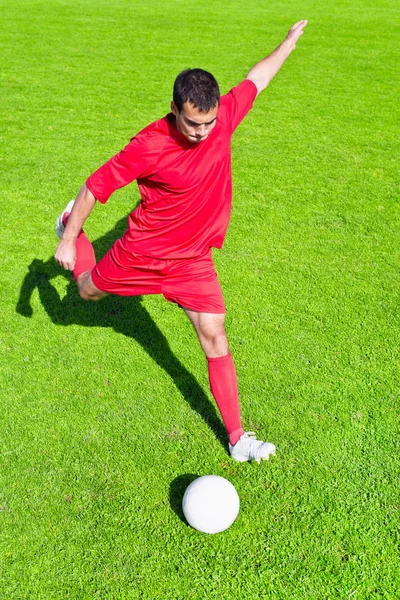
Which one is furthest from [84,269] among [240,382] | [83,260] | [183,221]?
[240,382]

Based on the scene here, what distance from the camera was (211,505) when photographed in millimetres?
3576

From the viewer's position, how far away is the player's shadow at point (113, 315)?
189 inches

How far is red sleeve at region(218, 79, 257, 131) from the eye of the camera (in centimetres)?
405

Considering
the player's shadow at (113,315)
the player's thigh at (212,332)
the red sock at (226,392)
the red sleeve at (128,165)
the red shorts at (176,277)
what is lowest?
the player's shadow at (113,315)

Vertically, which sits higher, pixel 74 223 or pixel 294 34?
pixel 294 34

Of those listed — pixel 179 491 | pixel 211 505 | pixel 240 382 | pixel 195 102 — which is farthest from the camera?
pixel 240 382

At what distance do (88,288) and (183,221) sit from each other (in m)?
1.05

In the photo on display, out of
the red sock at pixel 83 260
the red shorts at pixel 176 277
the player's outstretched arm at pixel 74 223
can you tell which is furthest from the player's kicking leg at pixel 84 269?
the player's outstretched arm at pixel 74 223

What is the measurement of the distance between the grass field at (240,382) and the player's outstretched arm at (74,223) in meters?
1.14

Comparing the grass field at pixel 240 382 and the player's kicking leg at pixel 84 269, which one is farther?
the player's kicking leg at pixel 84 269

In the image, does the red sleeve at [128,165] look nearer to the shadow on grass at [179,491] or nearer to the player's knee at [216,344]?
the player's knee at [216,344]

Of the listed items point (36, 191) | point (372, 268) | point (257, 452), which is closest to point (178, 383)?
point (257, 452)

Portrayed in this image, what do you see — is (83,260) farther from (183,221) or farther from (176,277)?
(183,221)

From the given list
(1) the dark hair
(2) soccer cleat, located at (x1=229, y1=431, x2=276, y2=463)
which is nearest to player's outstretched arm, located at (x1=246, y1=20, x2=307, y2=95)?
(1) the dark hair
